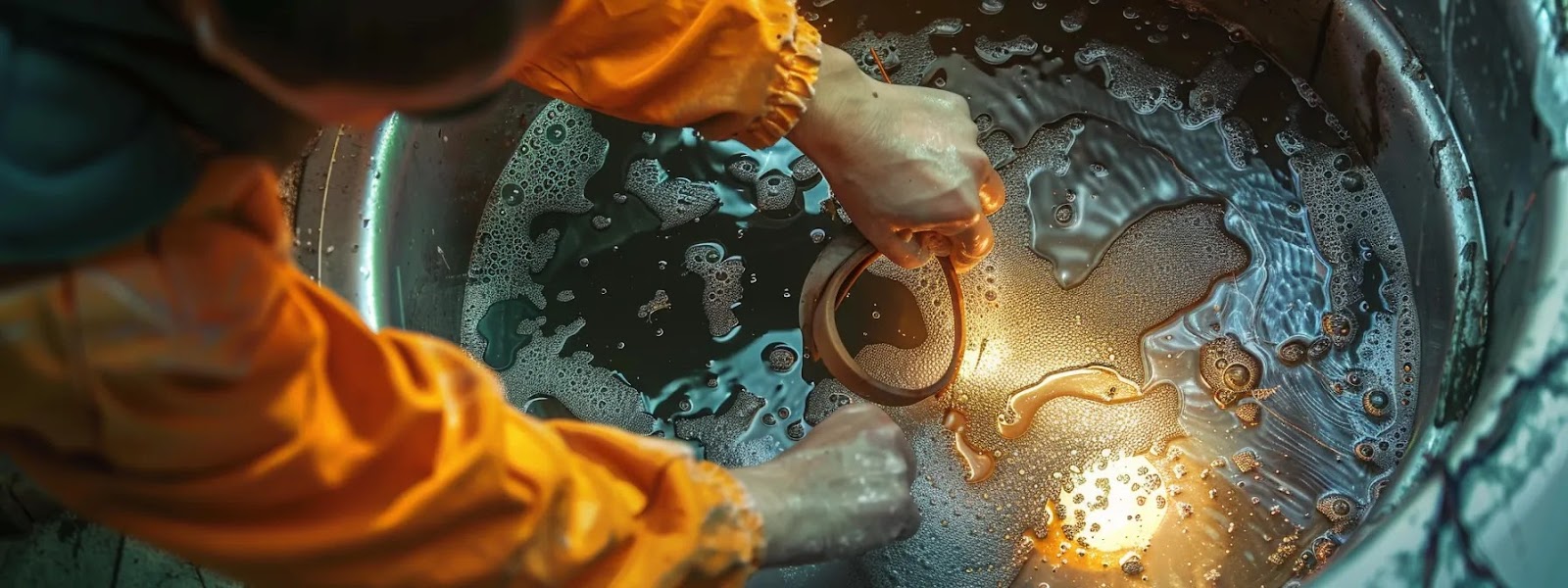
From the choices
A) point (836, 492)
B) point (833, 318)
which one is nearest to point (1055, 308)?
point (833, 318)

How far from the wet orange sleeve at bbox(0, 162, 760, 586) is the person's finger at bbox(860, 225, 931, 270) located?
31 centimetres

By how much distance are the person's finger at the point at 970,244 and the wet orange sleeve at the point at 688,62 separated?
0.16 metres

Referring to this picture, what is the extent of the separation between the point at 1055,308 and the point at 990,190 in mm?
133

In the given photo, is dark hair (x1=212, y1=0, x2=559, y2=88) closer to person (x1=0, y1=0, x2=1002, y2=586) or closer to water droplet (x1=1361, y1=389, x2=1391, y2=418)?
person (x1=0, y1=0, x2=1002, y2=586)

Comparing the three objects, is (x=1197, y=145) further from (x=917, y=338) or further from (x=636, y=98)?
(x=636, y=98)

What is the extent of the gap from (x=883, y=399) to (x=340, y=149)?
0.47 metres

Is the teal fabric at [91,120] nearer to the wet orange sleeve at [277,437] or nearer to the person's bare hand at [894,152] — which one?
the wet orange sleeve at [277,437]

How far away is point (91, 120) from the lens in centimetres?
34

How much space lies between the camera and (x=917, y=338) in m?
0.90

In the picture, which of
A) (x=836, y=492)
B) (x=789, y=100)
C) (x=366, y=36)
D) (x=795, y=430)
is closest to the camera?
(x=366, y=36)

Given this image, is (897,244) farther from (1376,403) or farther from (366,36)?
(366,36)

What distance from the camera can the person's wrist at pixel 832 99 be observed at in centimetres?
76

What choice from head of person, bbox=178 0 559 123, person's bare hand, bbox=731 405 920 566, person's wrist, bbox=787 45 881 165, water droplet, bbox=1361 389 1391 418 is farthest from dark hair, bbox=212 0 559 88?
water droplet, bbox=1361 389 1391 418

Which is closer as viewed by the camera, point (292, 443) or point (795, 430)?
point (292, 443)
